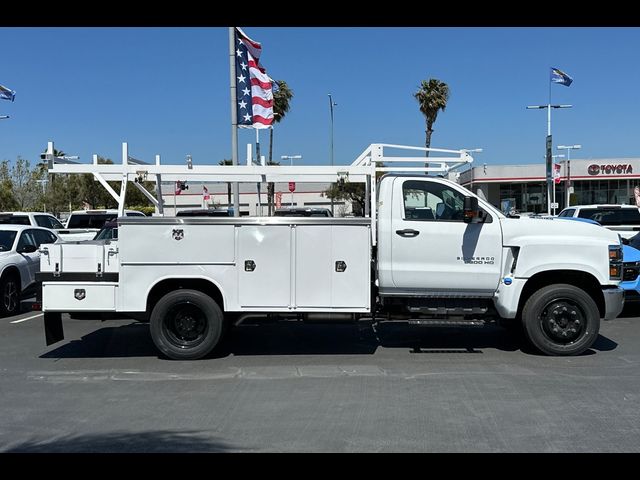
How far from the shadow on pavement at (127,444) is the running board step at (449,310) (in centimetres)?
361

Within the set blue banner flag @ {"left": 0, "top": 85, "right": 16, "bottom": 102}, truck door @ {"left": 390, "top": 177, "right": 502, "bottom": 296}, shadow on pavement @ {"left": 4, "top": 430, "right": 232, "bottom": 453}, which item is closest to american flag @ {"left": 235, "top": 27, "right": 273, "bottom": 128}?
truck door @ {"left": 390, "top": 177, "right": 502, "bottom": 296}

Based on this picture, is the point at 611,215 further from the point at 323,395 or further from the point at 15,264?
the point at 15,264

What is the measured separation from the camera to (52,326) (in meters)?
7.97

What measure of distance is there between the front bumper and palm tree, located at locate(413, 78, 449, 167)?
31.9 m

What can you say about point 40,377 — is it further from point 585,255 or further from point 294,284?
point 585,255

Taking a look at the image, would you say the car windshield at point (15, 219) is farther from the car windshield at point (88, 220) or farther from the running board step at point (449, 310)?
the running board step at point (449, 310)

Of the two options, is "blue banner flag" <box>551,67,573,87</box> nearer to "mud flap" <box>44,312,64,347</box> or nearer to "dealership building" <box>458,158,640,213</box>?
"dealership building" <box>458,158,640,213</box>

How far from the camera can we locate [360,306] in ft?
25.2

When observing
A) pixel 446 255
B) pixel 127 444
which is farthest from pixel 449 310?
pixel 127 444

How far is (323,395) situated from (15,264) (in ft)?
25.0

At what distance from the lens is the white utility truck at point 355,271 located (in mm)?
7617
